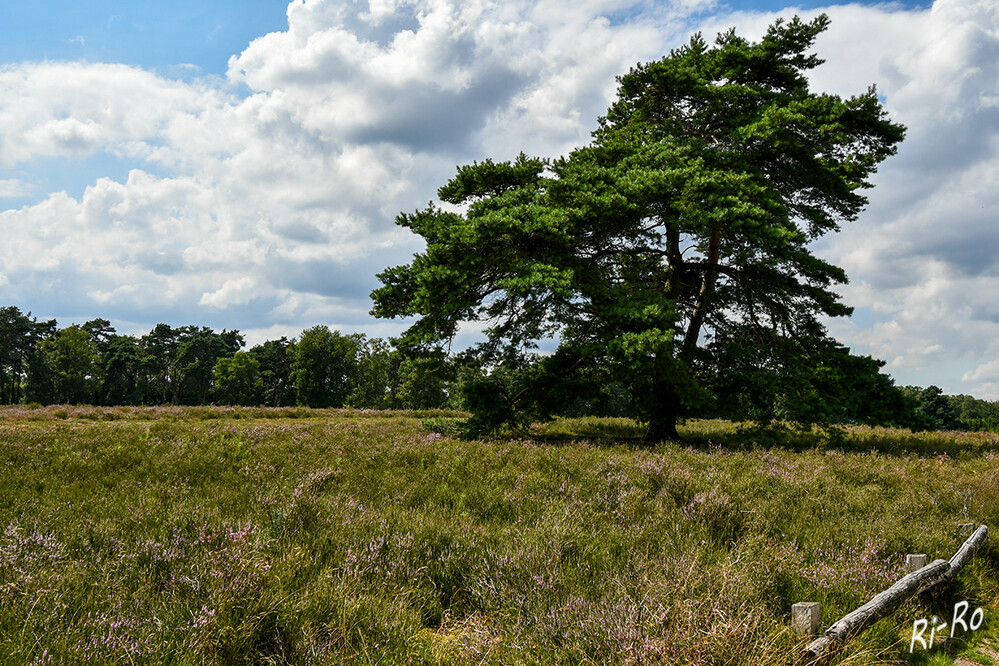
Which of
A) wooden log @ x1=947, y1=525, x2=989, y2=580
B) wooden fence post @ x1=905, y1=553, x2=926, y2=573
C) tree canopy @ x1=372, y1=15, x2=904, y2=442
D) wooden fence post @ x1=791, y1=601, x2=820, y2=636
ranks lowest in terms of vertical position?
wooden log @ x1=947, y1=525, x2=989, y2=580

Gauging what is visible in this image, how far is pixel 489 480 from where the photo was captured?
9.04 m

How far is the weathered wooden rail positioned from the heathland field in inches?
5.8

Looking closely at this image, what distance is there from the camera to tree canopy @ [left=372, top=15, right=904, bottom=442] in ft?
50.5

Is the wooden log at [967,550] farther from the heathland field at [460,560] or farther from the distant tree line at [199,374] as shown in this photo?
the distant tree line at [199,374]

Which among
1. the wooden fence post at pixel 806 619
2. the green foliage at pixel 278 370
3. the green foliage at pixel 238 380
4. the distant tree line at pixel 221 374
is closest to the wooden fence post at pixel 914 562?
the wooden fence post at pixel 806 619

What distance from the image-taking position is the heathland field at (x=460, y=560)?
11.4 feet

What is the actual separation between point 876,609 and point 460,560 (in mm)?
3786

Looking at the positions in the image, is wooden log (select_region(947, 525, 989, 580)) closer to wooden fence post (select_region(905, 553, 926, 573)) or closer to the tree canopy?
wooden fence post (select_region(905, 553, 926, 573))

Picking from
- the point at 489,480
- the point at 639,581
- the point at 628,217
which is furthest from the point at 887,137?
the point at 639,581

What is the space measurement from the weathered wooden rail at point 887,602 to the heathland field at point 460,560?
147 mm

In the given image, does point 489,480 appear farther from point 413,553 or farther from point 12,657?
point 12,657

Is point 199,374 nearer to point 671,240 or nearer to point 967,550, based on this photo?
point 671,240

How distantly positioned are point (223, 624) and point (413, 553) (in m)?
1.95

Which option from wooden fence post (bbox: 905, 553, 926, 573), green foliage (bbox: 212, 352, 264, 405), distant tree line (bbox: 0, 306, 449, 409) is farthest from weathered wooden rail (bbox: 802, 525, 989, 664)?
green foliage (bbox: 212, 352, 264, 405)
